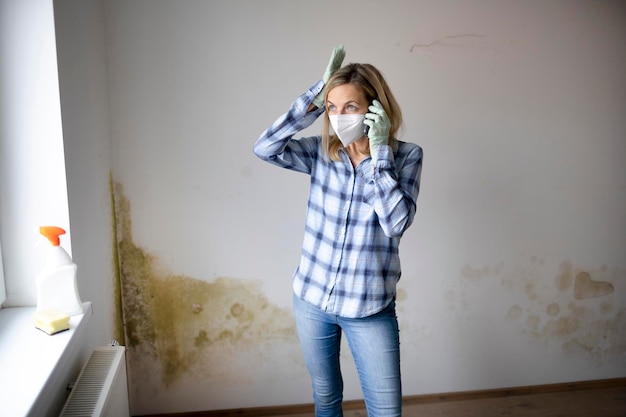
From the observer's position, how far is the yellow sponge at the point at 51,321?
4.15 feet

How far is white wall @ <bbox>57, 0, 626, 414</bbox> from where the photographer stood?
1978 millimetres

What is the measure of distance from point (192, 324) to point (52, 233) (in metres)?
0.97

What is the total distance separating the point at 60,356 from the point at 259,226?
102cm

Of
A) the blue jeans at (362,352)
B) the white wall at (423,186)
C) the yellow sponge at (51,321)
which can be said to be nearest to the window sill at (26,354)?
the yellow sponge at (51,321)

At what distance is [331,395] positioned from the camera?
1.62 meters

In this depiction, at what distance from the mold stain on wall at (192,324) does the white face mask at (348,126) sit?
0.88m

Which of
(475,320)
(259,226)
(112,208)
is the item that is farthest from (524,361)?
(112,208)

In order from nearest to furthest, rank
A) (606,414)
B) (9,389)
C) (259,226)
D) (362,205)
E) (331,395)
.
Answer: (9,389) → (362,205) → (331,395) → (259,226) → (606,414)

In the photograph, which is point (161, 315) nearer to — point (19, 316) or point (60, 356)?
point (19, 316)

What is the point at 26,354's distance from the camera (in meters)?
1.20

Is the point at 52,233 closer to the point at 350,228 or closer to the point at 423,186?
the point at 350,228

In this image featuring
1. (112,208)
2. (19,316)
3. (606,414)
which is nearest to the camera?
(19,316)

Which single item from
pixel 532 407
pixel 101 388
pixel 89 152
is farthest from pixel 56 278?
pixel 532 407

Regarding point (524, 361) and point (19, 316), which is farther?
point (524, 361)
